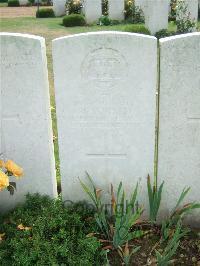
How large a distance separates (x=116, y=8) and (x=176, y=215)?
12764 mm

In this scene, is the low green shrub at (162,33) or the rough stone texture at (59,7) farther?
the rough stone texture at (59,7)

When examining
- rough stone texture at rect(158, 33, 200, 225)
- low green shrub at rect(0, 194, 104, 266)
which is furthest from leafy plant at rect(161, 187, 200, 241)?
low green shrub at rect(0, 194, 104, 266)

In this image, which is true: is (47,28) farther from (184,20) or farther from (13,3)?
(13,3)

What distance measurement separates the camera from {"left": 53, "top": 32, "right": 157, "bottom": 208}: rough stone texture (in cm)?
316

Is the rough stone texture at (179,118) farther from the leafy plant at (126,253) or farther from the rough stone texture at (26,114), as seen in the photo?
the rough stone texture at (26,114)

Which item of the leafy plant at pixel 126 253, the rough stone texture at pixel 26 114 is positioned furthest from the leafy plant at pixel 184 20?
the leafy plant at pixel 126 253

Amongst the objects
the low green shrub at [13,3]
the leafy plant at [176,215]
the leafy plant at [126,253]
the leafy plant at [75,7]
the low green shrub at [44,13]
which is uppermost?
the low green shrub at [13,3]

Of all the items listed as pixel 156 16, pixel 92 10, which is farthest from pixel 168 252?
pixel 92 10

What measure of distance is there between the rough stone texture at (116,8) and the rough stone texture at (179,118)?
1251 centimetres

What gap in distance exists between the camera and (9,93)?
336 centimetres

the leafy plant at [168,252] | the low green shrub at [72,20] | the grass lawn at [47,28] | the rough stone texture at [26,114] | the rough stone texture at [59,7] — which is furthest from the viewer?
the rough stone texture at [59,7]

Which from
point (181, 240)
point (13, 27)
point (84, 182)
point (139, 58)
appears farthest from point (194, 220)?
point (13, 27)

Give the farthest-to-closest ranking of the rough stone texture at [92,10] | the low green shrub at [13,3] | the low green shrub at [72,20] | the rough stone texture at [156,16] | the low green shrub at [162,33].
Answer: the low green shrub at [13,3] → the rough stone texture at [92,10] → the low green shrub at [72,20] → the rough stone texture at [156,16] → the low green shrub at [162,33]

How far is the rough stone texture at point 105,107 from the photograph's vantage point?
3.16 meters
